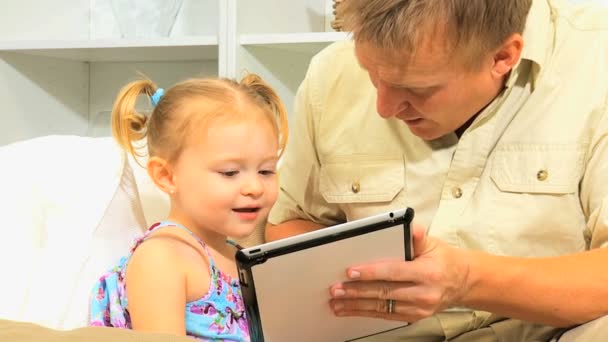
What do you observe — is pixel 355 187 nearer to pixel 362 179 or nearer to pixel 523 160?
pixel 362 179

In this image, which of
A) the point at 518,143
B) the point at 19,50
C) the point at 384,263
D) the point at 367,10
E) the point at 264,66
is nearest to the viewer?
the point at 384,263

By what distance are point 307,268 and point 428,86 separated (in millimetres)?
342

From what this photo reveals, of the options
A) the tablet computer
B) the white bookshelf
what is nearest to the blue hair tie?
the tablet computer

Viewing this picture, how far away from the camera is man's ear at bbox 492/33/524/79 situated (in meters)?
1.08

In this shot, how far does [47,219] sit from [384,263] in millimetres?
608

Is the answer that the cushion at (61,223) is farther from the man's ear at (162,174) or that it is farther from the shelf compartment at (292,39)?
the shelf compartment at (292,39)

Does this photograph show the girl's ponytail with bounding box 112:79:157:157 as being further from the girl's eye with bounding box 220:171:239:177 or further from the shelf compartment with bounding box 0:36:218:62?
the shelf compartment with bounding box 0:36:218:62

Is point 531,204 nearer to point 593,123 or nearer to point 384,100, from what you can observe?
point 593,123

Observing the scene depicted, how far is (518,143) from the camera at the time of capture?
3.78 ft

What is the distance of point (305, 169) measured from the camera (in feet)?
4.40

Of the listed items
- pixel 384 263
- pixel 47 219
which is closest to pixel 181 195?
pixel 47 219

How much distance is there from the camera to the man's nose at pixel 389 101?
1093 mm

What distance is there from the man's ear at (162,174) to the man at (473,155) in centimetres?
27

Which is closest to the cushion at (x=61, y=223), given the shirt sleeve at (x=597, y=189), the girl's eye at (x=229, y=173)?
the girl's eye at (x=229, y=173)
